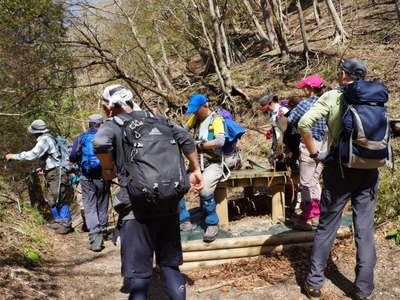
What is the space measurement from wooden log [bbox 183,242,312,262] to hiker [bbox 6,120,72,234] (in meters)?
2.90

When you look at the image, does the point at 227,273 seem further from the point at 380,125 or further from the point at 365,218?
the point at 380,125

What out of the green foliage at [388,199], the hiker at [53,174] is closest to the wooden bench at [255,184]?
the green foliage at [388,199]

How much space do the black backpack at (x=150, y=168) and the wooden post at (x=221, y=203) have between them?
219cm

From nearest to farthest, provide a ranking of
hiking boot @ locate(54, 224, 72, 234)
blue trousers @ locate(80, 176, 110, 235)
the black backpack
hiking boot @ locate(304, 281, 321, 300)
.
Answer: the black backpack, hiking boot @ locate(304, 281, 321, 300), blue trousers @ locate(80, 176, 110, 235), hiking boot @ locate(54, 224, 72, 234)

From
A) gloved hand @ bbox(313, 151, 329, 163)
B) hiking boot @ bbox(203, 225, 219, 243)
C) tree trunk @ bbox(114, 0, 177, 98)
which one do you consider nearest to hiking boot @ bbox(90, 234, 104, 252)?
hiking boot @ bbox(203, 225, 219, 243)

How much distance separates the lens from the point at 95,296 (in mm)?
3992

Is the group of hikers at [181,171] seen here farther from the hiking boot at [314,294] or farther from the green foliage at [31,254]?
the green foliage at [31,254]

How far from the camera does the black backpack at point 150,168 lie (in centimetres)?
259

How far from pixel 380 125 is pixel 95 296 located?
3.26m

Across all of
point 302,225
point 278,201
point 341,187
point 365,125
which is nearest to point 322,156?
point 341,187

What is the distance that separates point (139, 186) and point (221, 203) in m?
2.50

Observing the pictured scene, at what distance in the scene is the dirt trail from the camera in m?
3.56

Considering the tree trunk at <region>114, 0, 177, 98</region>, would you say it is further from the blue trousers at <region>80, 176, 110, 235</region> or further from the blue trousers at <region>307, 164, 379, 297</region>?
the blue trousers at <region>307, 164, 379, 297</region>

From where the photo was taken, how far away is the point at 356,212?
10.4 feet
